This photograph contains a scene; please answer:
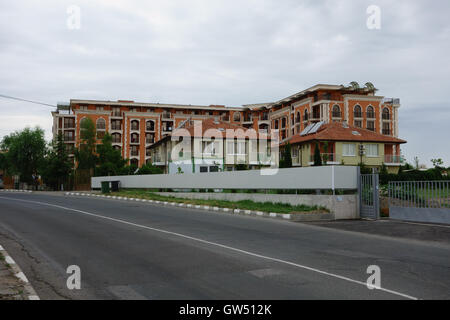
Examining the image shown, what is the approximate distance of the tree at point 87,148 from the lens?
243 feet

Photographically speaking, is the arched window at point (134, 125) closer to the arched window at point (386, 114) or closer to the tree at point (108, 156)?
the tree at point (108, 156)

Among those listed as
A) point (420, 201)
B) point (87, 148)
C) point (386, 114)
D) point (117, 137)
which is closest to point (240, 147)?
point (87, 148)

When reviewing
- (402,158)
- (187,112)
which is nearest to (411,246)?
(402,158)

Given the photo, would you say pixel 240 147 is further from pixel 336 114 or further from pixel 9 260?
pixel 9 260

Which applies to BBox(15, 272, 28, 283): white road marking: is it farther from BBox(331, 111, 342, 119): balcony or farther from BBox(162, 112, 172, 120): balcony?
BBox(162, 112, 172, 120): balcony

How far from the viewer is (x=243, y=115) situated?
99438 millimetres

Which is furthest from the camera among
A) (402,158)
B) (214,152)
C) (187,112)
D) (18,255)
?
(187,112)

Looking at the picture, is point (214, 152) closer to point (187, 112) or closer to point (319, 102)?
point (319, 102)

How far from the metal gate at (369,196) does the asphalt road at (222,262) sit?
15.7ft

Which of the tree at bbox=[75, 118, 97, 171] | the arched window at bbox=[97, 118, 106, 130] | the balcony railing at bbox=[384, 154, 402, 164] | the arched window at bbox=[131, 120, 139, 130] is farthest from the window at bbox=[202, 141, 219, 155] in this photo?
the arched window at bbox=[97, 118, 106, 130]

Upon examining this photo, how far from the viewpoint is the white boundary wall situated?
→ 58.4ft
